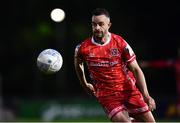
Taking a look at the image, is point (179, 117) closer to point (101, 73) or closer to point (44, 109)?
point (44, 109)

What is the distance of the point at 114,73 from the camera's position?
1023 centimetres

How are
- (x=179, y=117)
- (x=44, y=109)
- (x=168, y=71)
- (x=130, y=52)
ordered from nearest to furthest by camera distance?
(x=130, y=52)
(x=179, y=117)
(x=44, y=109)
(x=168, y=71)

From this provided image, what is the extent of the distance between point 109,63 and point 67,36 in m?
26.8

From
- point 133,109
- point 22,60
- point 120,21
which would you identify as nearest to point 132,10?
point 120,21

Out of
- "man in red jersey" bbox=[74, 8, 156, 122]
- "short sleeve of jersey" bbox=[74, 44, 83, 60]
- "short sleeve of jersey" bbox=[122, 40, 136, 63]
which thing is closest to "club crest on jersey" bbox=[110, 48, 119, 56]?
"man in red jersey" bbox=[74, 8, 156, 122]

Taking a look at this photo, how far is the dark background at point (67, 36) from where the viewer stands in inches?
1383

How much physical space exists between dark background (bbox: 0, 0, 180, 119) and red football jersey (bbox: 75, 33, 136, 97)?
77.2 ft

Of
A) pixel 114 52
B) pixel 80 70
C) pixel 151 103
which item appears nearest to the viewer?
pixel 151 103

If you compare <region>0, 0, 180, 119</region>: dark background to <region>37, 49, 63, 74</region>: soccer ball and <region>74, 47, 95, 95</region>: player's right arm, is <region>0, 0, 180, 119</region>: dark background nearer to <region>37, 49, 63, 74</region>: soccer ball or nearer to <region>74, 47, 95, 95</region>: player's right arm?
<region>74, 47, 95, 95</region>: player's right arm

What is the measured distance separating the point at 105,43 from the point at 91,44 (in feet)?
0.73

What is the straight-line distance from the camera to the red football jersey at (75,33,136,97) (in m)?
10.1

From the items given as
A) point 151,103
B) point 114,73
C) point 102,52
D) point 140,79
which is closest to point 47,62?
point 102,52

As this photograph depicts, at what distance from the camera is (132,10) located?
Answer: 3641 cm

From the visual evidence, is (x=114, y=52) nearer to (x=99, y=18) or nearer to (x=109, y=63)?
(x=109, y=63)
